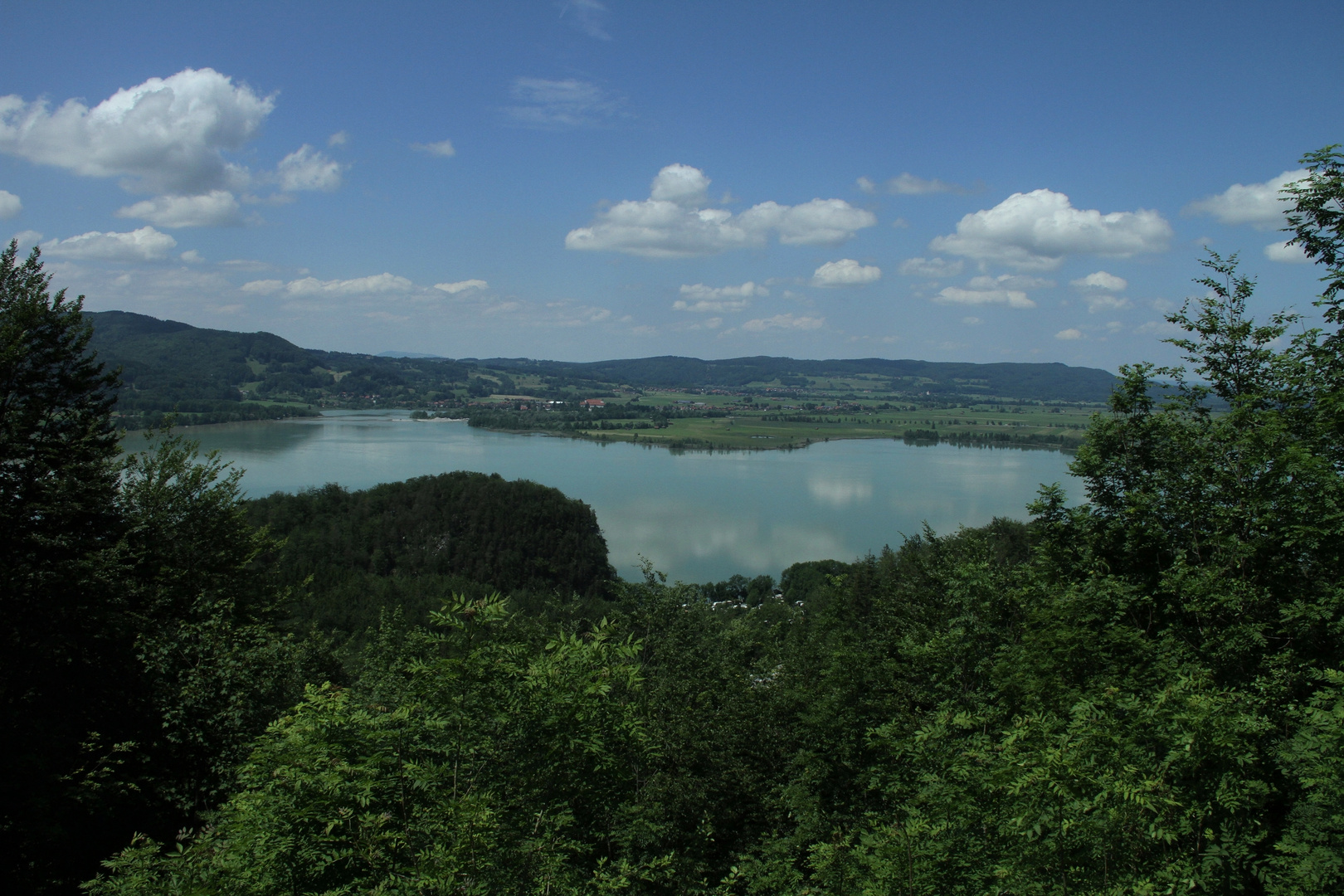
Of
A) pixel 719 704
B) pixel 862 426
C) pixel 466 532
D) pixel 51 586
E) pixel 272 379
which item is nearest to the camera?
pixel 51 586

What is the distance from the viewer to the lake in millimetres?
40781

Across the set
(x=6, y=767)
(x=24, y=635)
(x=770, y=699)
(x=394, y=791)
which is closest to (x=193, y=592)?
(x=24, y=635)

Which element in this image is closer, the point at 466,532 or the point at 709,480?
the point at 466,532

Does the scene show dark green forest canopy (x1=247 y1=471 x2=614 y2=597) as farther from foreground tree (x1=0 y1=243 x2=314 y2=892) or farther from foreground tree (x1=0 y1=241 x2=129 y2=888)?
foreground tree (x1=0 y1=241 x2=129 y2=888)

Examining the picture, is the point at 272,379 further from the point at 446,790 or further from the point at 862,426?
the point at 446,790

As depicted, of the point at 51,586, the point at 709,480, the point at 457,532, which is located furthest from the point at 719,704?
the point at 709,480

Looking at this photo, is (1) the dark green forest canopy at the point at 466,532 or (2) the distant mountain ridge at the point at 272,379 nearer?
(1) the dark green forest canopy at the point at 466,532

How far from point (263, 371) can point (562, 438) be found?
2902 inches

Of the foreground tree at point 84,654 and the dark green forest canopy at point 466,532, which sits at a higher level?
the foreground tree at point 84,654

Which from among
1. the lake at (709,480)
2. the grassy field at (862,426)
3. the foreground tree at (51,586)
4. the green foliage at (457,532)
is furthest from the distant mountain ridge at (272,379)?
the foreground tree at (51,586)

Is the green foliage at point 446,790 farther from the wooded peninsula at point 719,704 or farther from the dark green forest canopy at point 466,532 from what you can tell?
the dark green forest canopy at point 466,532

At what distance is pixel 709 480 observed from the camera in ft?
198

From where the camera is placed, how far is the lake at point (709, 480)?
40.8m

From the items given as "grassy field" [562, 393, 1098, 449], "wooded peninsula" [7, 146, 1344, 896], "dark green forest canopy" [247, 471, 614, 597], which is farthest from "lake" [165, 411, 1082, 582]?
"wooded peninsula" [7, 146, 1344, 896]
